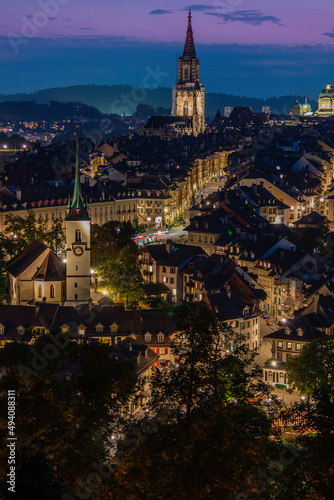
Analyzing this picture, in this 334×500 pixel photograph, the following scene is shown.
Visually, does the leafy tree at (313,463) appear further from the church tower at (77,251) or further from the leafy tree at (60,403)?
the church tower at (77,251)

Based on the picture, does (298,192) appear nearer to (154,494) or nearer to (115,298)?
(115,298)

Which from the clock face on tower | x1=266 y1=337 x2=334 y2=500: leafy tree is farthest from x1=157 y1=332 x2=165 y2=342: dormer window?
x1=266 y1=337 x2=334 y2=500: leafy tree

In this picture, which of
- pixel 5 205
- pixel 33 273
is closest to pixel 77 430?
pixel 33 273

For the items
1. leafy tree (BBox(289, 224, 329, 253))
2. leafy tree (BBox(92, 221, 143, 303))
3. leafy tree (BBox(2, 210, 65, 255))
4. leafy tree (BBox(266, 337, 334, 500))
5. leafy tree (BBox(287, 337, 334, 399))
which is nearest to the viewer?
leafy tree (BBox(266, 337, 334, 500))

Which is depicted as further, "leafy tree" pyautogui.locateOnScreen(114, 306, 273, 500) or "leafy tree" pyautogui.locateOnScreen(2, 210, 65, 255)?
"leafy tree" pyautogui.locateOnScreen(2, 210, 65, 255)

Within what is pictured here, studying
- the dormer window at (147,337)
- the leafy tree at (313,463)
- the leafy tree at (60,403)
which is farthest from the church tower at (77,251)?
the leafy tree at (60,403)

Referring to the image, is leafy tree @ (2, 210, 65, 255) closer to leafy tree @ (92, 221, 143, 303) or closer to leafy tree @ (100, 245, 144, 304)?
leafy tree @ (92, 221, 143, 303)

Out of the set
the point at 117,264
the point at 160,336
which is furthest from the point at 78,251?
the point at 160,336
